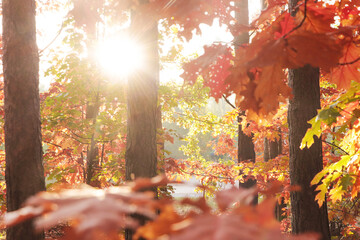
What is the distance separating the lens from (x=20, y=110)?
11.0 feet

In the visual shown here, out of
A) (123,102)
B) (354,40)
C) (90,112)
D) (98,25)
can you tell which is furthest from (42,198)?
(90,112)

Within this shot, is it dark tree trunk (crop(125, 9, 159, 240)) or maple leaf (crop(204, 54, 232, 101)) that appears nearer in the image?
maple leaf (crop(204, 54, 232, 101))

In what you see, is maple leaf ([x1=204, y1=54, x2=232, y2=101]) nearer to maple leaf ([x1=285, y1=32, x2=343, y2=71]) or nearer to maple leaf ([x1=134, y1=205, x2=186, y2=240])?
maple leaf ([x1=285, y1=32, x2=343, y2=71])

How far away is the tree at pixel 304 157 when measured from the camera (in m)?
2.78

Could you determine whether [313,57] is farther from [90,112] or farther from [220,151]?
[220,151]

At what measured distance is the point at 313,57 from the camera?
110 centimetres

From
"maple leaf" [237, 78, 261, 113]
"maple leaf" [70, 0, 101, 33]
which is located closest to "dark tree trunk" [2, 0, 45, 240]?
"maple leaf" [70, 0, 101, 33]

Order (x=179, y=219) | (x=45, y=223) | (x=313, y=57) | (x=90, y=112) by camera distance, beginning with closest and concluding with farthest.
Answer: (x=45, y=223) → (x=179, y=219) → (x=313, y=57) → (x=90, y=112)

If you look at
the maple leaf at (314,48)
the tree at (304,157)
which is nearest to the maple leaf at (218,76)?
the maple leaf at (314,48)

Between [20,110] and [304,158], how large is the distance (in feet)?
10.7

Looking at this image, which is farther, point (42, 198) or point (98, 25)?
point (98, 25)

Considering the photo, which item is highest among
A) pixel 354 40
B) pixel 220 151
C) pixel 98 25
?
pixel 98 25

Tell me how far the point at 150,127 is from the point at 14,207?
6.20 feet

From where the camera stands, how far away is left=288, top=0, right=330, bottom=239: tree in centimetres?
278
